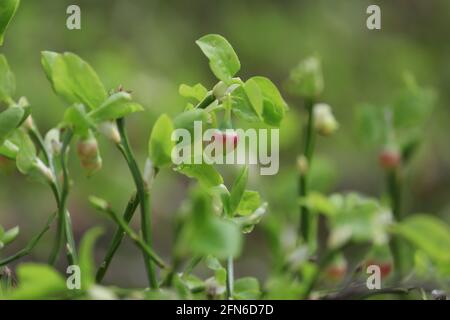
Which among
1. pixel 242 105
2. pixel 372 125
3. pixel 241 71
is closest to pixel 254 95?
pixel 242 105

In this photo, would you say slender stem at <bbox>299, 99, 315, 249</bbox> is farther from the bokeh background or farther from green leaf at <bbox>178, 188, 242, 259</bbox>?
the bokeh background

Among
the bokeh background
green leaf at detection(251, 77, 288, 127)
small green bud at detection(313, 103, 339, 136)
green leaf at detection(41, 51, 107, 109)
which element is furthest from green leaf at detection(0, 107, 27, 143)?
the bokeh background

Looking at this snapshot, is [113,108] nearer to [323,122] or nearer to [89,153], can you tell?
[89,153]

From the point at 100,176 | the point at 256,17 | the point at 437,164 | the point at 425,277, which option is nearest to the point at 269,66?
the point at 256,17
